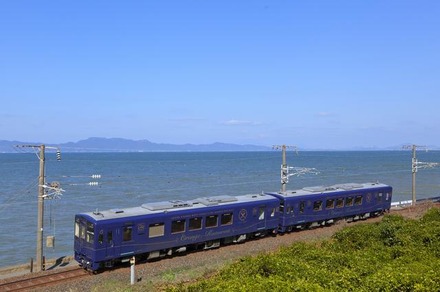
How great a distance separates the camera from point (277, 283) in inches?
408

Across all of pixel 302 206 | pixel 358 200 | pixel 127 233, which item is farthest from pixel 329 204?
pixel 127 233

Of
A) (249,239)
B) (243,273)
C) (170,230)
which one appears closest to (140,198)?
(249,239)

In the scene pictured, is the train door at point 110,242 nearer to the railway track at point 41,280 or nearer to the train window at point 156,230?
the railway track at point 41,280

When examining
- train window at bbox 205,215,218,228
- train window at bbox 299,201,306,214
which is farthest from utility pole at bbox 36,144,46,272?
train window at bbox 299,201,306,214

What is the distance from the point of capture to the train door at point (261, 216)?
91.4ft

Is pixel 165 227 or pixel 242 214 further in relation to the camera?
pixel 242 214

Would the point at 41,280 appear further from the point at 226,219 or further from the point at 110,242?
the point at 226,219

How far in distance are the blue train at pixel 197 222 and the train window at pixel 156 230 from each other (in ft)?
0.17

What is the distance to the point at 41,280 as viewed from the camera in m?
19.9

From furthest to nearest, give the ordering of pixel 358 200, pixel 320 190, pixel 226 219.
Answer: pixel 358 200 < pixel 320 190 < pixel 226 219

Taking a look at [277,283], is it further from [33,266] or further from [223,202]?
[33,266]

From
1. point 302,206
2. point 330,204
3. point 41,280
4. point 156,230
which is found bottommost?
point 41,280

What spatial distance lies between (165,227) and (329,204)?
49.5 feet

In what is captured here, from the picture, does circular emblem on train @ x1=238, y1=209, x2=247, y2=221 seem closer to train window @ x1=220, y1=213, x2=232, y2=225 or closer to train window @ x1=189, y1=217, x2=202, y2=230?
train window @ x1=220, y1=213, x2=232, y2=225
